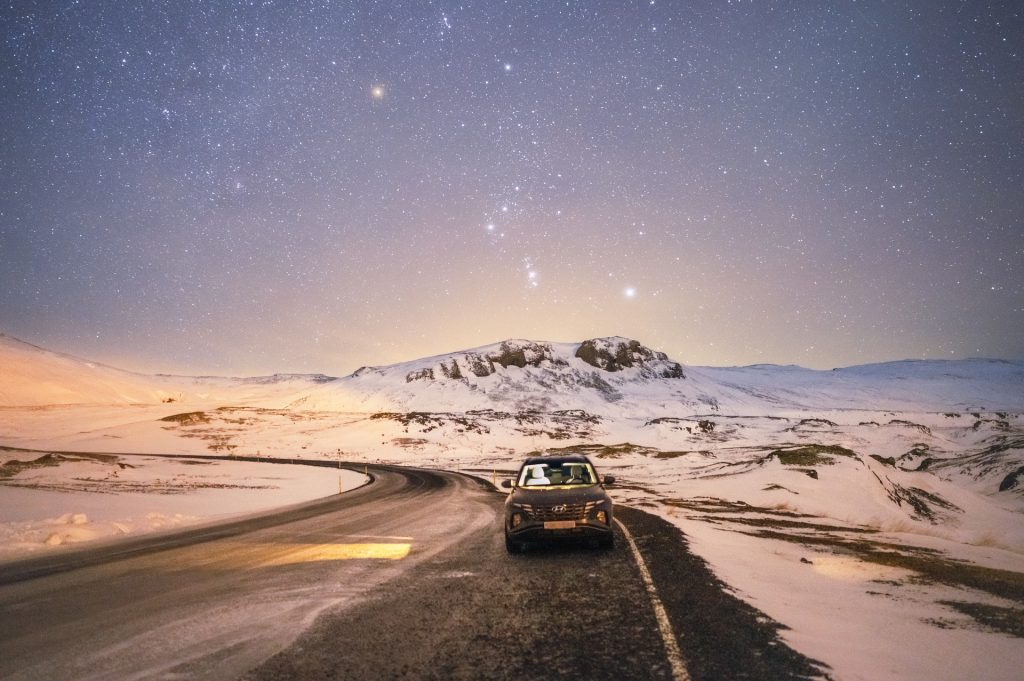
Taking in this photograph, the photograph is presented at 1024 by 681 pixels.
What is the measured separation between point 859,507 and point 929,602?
1603 centimetres

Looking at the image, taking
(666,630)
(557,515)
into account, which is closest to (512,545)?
(557,515)

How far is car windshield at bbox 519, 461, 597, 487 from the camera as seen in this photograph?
1066 centimetres

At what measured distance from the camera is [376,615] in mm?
6145

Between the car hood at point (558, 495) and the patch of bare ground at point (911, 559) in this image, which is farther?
the car hood at point (558, 495)

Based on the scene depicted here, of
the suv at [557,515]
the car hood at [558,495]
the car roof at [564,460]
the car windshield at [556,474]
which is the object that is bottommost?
the suv at [557,515]

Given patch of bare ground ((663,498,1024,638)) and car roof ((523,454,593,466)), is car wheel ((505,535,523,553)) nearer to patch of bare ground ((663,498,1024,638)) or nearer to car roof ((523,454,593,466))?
car roof ((523,454,593,466))

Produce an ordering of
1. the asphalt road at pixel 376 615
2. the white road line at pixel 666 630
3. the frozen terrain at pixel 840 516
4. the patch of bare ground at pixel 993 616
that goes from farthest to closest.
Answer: the patch of bare ground at pixel 993 616 < the frozen terrain at pixel 840 516 < the asphalt road at pixel 376 615 < the white road line at pixel 666 630

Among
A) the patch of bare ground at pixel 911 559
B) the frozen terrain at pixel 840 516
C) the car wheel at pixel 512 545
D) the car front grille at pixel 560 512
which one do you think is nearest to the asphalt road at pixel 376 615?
the car wheel at pixel 512 545

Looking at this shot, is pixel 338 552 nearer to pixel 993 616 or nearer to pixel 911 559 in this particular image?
pixel 993 616

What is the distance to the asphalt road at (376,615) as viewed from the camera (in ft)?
15.3

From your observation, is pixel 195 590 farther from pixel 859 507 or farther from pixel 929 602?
pixel 859 507

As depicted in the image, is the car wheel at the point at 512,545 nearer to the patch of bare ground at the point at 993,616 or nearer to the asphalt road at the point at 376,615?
the asphalt road at the point at 376,615

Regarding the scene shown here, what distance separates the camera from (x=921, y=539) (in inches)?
519

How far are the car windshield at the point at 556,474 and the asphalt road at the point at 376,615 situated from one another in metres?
1.28
